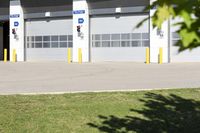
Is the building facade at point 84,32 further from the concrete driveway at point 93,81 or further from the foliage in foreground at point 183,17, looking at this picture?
the foliage in foreground at point 183,17

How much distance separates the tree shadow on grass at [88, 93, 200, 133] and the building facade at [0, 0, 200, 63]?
20.5m

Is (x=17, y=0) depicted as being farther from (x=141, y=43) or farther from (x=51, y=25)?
(x=141, y=43)

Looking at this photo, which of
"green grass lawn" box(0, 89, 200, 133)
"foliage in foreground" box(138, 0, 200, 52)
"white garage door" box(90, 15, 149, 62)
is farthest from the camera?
"white garage door" box(90, 15, 149, 62)

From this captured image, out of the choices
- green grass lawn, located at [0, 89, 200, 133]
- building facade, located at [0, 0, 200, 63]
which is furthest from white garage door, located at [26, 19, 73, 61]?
green grass lawn, located at [0, 89, 200, 133]

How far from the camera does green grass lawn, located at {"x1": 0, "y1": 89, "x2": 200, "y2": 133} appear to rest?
6977mm

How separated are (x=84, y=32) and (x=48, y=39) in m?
4.02

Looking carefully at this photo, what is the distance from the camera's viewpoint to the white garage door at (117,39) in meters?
32.4

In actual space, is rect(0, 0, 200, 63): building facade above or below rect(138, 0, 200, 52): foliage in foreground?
above

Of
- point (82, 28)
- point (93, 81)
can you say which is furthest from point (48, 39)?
point (93, 81)

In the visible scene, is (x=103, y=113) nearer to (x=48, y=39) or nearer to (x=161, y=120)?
(x=161, y=120)

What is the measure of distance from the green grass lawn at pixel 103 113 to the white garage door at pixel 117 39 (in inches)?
839

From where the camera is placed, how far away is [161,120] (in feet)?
24.6

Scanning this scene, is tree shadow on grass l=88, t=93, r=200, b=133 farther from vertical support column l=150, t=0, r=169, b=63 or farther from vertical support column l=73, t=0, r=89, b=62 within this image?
vertical support column l=73, t=0, r=89, b=62

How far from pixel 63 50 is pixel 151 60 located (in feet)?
25.9
